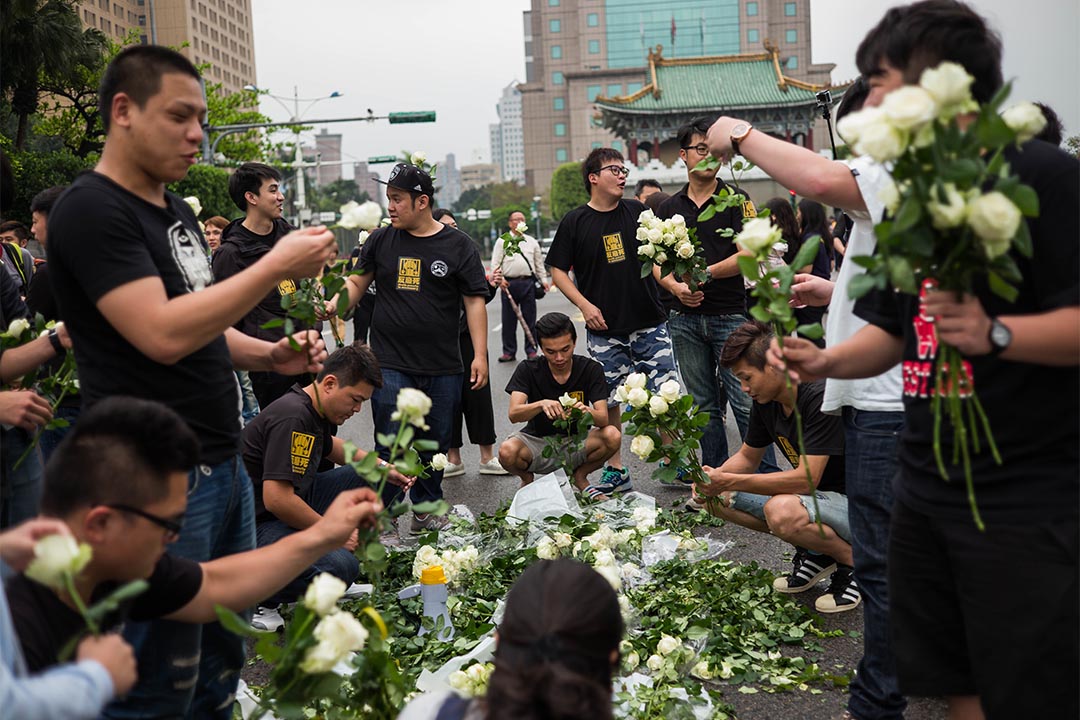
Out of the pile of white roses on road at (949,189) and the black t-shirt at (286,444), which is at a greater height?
the pile of white roses on road at (949,189)

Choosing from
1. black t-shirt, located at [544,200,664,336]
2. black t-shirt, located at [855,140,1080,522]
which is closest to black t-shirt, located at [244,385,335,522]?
black t-shirt, located at [544,200,664,336]

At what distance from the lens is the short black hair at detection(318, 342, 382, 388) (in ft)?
16.1

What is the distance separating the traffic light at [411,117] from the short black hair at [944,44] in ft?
95.4

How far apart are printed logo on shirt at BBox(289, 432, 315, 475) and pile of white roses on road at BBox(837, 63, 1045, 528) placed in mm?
3209

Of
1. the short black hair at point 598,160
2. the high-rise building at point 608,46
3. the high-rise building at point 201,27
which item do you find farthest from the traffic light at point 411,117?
the high-rise building at point 608,46

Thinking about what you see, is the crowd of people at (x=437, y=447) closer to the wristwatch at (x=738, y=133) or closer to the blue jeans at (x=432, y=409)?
the wristwatch at (x=738, y=133)

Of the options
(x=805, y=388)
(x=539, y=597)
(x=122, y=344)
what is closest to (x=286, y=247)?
(x=122, y=344)

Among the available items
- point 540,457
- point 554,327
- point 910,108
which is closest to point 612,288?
point 554,327

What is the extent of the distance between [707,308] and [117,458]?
16.4 feet

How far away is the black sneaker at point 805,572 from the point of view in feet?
16.1

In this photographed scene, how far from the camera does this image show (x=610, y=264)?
7168mm

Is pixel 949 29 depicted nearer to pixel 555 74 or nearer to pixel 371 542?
pixel 371 542

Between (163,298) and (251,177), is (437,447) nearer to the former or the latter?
(163,298)

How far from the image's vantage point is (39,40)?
28.0m
